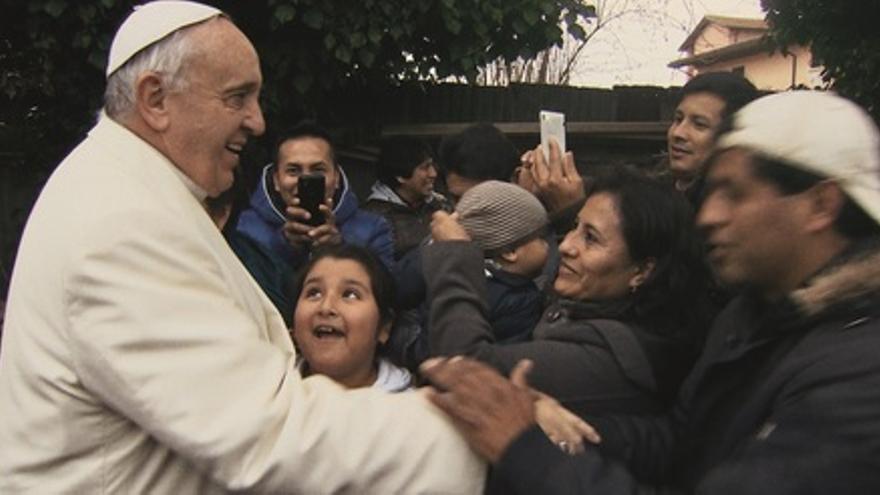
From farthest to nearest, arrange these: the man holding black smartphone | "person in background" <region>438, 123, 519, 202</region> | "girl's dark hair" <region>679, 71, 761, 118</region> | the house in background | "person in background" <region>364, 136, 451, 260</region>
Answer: the house in background
"person in background" <region>364, 136, 451, 260</region>
"person in background" <region>438, 123, 519, 202</region>
the man holding black smartphone
"girl's dark hair" <region>679, 71, 761, 118</region>

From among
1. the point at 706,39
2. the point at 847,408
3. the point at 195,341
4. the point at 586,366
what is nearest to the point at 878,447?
the point at 847,408

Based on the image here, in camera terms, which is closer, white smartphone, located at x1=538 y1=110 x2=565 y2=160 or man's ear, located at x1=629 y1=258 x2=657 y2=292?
man's ear, located at x1=629 y1=258 x2=657 y2=292

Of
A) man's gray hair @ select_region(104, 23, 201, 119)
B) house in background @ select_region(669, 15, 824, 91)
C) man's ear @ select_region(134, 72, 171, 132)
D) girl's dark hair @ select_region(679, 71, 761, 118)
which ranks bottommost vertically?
house in background @ select_region(669, 15, 824, 91)

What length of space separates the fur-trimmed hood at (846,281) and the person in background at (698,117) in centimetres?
170

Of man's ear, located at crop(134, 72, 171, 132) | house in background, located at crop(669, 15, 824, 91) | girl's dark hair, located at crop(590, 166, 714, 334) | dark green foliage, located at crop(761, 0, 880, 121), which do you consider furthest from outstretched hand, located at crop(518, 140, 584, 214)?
house in background, located at crop(669, 15, 824, 91)

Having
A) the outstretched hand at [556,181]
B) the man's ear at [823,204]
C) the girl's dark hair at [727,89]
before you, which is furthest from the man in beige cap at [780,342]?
the girl's dark hair at [727,89]

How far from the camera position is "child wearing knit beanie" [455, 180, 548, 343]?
2.96m

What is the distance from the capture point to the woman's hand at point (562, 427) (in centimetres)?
186

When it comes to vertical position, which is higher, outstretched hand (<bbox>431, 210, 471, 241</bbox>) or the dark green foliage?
the dark green foliage

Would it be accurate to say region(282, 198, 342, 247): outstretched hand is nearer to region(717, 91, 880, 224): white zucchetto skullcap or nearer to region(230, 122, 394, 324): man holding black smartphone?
region(230, 122, 394, 324): man holding black smartphone

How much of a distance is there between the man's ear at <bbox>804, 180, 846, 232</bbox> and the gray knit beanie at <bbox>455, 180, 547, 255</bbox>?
4.35 ft

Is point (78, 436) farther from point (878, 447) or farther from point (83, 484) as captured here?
point (878, 447)

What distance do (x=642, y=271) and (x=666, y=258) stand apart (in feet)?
0.21

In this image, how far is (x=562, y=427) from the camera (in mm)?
1895
